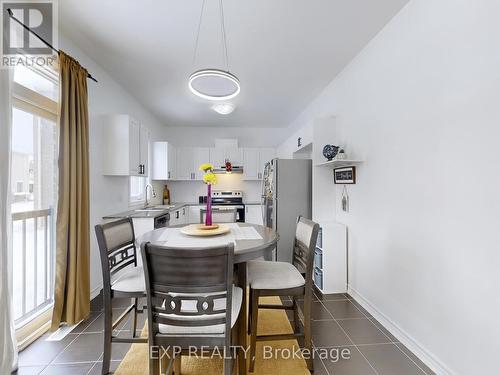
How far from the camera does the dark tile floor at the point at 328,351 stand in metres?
1.75

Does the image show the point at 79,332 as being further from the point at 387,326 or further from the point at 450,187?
the point at 450,187

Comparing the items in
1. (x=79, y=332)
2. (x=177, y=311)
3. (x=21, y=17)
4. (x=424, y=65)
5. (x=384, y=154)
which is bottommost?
(x=79, y=332)

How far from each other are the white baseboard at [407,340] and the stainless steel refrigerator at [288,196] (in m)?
1.21

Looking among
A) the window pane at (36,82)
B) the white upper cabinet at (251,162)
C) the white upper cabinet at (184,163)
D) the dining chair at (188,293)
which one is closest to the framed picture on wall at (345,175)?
the dining chair at (188,293)

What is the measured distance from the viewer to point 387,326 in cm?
225

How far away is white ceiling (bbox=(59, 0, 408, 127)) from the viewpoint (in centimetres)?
208

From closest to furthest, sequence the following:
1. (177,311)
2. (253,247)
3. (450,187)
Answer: (177,311) < (253,247) < (450,187)

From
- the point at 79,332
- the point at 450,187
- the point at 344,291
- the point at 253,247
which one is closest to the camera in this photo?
the point at 253,247

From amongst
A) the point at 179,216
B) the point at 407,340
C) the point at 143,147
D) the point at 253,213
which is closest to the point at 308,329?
the point at 407,340

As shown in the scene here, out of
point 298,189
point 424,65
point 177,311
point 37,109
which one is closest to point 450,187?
point 424,65

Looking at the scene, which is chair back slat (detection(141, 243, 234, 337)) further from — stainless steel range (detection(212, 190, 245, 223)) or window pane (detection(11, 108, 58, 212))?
stainless steel range (detection(212, 190, 245, 223))

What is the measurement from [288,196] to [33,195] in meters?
2.83

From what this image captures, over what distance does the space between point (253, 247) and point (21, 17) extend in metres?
2.46

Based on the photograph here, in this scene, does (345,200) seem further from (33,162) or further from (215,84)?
(33,162)
